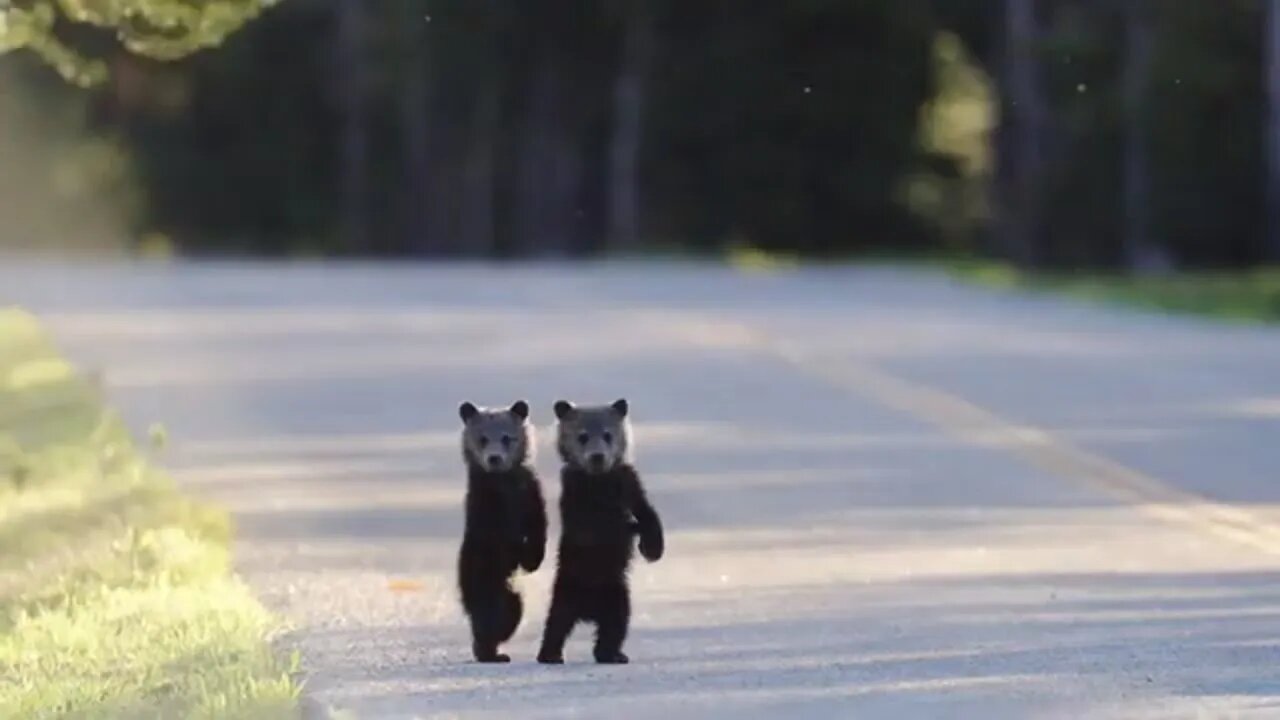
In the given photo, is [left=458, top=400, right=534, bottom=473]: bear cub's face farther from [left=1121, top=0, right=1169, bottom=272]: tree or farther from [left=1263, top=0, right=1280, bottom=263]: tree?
[left=1121, top=0, right=1169, bottom=272]: tree

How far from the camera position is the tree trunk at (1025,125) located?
173 ft

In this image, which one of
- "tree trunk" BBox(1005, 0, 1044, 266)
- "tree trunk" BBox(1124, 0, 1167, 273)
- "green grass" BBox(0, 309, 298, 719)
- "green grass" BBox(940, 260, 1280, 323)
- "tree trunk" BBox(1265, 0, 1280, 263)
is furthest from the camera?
"tree trunk" BBox(1124, 0, 1167, 273)

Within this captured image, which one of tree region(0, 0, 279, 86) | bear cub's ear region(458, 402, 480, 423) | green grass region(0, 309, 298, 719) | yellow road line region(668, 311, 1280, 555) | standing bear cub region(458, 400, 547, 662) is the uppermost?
tree region(0, 0, 279, 86)

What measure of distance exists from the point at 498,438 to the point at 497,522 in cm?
32

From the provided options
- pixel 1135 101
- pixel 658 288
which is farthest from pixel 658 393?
pixel 1135 101

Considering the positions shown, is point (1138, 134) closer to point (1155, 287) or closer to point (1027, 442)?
point (1155, 287)

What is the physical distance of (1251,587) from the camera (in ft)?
44.0

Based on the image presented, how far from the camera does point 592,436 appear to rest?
436 inches

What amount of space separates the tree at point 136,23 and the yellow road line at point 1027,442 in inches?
180

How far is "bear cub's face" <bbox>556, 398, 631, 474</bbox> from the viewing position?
11.1m

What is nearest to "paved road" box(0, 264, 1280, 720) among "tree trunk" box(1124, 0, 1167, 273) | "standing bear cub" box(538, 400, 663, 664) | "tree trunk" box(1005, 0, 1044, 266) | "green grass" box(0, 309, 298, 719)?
"standing bear cub" box(538, 400, 663, 664)

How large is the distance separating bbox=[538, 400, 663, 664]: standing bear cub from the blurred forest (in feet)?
110

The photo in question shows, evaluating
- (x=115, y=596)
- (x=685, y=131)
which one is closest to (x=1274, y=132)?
(x=685, y=131)

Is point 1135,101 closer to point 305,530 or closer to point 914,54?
point 914,54
